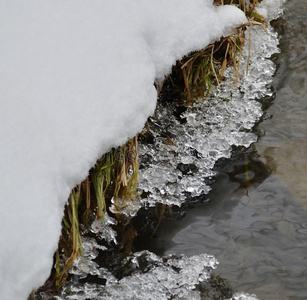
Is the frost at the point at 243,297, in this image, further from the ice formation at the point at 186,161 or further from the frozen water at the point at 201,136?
the frozen water at the point at 201,136

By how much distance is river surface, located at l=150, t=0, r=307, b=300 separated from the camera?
9.53 ft

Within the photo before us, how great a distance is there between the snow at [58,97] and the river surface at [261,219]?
741mm

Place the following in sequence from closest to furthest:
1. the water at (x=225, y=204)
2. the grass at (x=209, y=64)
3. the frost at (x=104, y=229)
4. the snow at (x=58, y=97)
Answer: the snow at (x=58, y=97) < the water at (x=225, y=204) < the frost at (x=104, y=229) < the grass at (x=209, y=64)

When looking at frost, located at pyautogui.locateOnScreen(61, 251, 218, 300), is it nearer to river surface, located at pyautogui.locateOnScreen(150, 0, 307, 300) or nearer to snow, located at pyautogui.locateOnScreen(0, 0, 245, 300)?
river surface, located at pyautogui.locateOnScreen(150, 0, 307, 300)

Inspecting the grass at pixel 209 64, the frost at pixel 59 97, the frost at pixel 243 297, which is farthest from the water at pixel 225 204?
the frost at pixel 59 97

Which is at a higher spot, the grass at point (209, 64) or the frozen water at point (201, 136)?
the grass at point (209, 64)

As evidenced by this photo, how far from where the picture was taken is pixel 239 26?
3734 mm

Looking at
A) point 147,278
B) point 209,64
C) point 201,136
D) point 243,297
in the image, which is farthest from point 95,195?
point 209,64

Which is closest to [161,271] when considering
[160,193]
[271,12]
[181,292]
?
[181,292]

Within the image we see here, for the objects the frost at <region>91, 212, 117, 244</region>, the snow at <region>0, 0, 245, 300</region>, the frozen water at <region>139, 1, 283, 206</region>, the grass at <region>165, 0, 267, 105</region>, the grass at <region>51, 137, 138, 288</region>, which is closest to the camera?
the snow at <region>0, 0, 245, 300</region>

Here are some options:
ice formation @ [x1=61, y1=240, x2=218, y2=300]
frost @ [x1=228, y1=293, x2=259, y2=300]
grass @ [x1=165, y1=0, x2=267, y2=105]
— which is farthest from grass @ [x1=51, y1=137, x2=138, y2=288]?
grass @ [x1=165, y1=0, x2=267, y2=105]

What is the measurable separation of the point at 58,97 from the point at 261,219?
1389 mm

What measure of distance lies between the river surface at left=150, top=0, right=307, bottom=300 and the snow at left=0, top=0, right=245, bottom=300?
0.74 metres

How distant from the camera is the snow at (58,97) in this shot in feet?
Answer: 7.51
